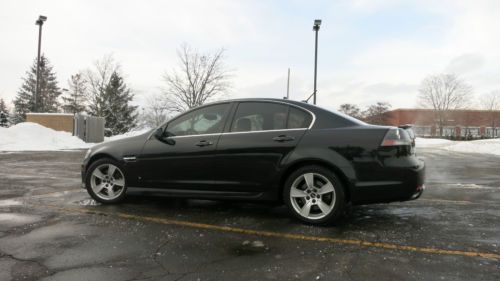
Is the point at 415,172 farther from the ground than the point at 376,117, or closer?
closer

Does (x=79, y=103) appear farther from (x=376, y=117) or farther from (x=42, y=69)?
(x=376, y=117)

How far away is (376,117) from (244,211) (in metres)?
66.1

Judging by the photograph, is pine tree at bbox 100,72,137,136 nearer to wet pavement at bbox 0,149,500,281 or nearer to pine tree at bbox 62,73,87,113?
pine tree at bbox 62,73,87,113

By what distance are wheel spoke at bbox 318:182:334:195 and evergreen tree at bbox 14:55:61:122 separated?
61.3 m

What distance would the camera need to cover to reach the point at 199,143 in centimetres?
538

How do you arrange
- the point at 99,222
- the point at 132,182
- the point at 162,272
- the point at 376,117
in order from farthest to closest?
the point at 376,117
the point at 132,182
the point at 99,222
the point at 162,272

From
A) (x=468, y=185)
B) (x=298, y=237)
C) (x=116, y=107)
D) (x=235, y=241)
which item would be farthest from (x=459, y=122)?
(x=235, y=241)

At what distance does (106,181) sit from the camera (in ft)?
19.7

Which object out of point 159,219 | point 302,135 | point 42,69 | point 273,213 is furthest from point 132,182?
point 42,69

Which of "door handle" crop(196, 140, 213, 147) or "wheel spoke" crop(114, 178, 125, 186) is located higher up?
"door handle" crop(196, 140, 213, 147)

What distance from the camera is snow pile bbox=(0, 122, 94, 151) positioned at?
20.0 metres

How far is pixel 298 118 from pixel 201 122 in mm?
1349

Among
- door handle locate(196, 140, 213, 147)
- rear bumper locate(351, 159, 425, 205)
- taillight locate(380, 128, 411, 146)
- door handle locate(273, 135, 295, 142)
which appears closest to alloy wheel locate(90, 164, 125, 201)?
door handle locate(196, 140, 213, 147)

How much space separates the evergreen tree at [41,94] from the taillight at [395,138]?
6164cm
